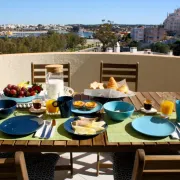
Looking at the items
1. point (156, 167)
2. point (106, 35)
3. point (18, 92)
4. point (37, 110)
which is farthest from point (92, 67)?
point (106, 35)

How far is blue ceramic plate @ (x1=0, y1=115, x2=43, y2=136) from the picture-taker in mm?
1154

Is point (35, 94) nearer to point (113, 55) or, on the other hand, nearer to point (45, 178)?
point (45, 178)

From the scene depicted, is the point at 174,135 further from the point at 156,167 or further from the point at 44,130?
the point at 44,130

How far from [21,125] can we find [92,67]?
2264mm

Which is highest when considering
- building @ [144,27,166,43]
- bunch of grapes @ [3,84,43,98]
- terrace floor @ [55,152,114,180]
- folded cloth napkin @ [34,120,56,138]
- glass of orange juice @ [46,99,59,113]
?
building @ [144,27,166,43]

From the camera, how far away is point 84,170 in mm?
1974

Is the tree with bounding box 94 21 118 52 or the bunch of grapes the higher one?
the tree with bounding box 94 21 118 52

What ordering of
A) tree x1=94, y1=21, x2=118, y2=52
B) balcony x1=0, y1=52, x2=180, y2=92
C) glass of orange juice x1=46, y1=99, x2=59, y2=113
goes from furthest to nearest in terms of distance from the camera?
1. tree x1=94, y1=21, x2=118, y2=52
2. balcony x1=0, y1=52, x2=180, y2=92
3. glass of orange juice x1=46, y1=99, x2=59, y2=113

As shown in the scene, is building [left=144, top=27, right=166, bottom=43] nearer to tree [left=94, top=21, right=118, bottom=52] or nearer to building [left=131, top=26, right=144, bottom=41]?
building [left=131, top=26, right=144, bottom=41]

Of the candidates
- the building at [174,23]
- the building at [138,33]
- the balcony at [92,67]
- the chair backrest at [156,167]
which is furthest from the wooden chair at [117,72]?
the building at [174,23]

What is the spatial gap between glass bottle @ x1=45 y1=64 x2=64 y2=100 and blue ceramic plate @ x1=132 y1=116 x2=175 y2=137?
0.62 meters

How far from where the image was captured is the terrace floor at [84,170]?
1884mm

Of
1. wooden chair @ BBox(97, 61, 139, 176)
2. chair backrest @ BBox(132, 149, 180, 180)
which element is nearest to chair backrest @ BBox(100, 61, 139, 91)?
wooden chair @ BBox(97, 61, 139, 176)

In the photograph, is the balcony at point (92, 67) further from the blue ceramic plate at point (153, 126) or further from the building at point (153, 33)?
the building at point (153, 33)
